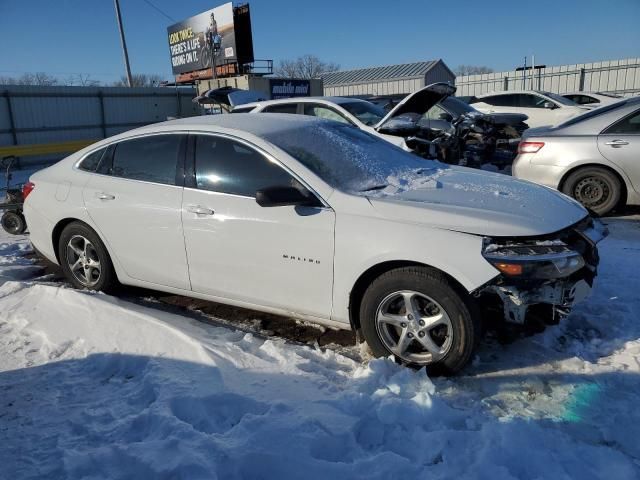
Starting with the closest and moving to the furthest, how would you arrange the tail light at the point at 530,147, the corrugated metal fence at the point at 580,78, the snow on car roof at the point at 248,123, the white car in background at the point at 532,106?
the snow on car roof at the point at 248,123, the tail light at the point at 530,147, the white car in background at the point at 532,106, the corrugated metal fence at the point at 580,78

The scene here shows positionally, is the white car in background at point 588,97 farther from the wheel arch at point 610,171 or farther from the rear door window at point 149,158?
the rear door window at point 149,158

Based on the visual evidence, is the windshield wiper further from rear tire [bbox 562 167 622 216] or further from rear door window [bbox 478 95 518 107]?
rear door window [bbox 478 95 518 107]

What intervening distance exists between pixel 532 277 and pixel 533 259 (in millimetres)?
101

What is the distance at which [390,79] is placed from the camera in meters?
41.4

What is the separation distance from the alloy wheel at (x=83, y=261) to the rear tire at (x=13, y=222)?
282 centimetres

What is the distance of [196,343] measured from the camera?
350 centimetres

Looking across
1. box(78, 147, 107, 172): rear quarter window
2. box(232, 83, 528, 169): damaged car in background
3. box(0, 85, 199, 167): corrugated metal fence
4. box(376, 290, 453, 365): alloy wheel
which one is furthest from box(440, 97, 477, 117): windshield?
box(0, 85, 199, 167): corrugated metal fence

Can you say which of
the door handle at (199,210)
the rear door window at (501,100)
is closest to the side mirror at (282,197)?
the door handle at (199,210)

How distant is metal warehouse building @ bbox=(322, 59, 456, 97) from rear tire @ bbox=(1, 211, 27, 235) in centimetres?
3538

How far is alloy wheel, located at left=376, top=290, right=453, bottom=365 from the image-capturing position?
307 centimetres

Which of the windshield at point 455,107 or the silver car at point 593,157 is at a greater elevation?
the windshield at point 455,107

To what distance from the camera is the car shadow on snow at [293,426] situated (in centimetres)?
232

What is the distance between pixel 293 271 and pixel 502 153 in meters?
7.34

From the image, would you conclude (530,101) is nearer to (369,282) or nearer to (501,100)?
(501,100)
